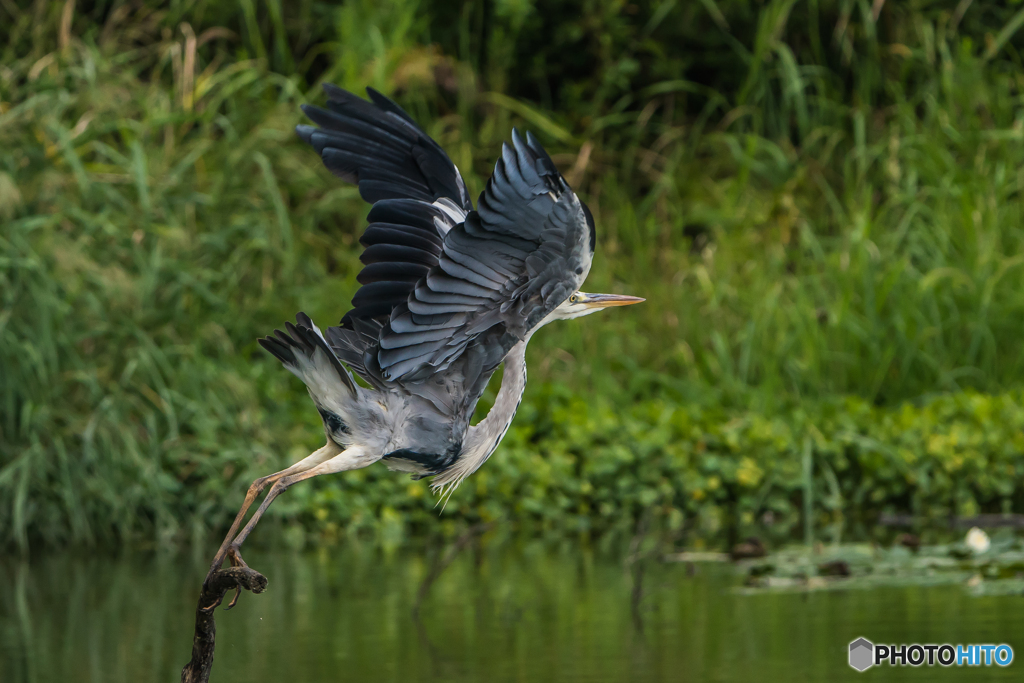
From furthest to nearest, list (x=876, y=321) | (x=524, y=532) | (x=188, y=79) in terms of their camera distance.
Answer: (x=188, y=79)
(x=876, y=321)
(x=524, y=532)

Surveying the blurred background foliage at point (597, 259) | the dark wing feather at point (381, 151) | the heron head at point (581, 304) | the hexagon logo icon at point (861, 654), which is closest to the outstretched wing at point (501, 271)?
the heron head at point (581, 304)

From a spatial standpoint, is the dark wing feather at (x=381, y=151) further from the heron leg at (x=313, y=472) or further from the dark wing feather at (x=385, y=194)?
the heron leg at (x=313, y=472)

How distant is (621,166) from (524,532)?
4484mm

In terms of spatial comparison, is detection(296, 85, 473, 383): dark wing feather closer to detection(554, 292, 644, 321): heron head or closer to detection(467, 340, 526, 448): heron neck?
detection(467, 340, 526, 448): heron neck

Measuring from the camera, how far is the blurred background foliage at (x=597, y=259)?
21.0 ft

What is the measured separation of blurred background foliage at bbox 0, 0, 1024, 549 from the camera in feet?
21.0

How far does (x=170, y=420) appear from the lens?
637 centimetres

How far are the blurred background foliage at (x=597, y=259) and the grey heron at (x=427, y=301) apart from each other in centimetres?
278

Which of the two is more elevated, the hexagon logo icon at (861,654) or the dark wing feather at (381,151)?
the dark wing feather at (381,151)

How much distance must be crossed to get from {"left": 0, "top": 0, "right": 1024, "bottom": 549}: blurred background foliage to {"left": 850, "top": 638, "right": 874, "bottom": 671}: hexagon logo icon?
1.83m

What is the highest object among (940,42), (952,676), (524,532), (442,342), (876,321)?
(940,42)

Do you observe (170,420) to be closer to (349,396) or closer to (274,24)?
(349,396)

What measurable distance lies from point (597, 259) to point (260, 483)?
5.13 m

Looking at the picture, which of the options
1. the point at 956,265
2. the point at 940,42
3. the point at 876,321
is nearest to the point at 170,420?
the point at 876,321
